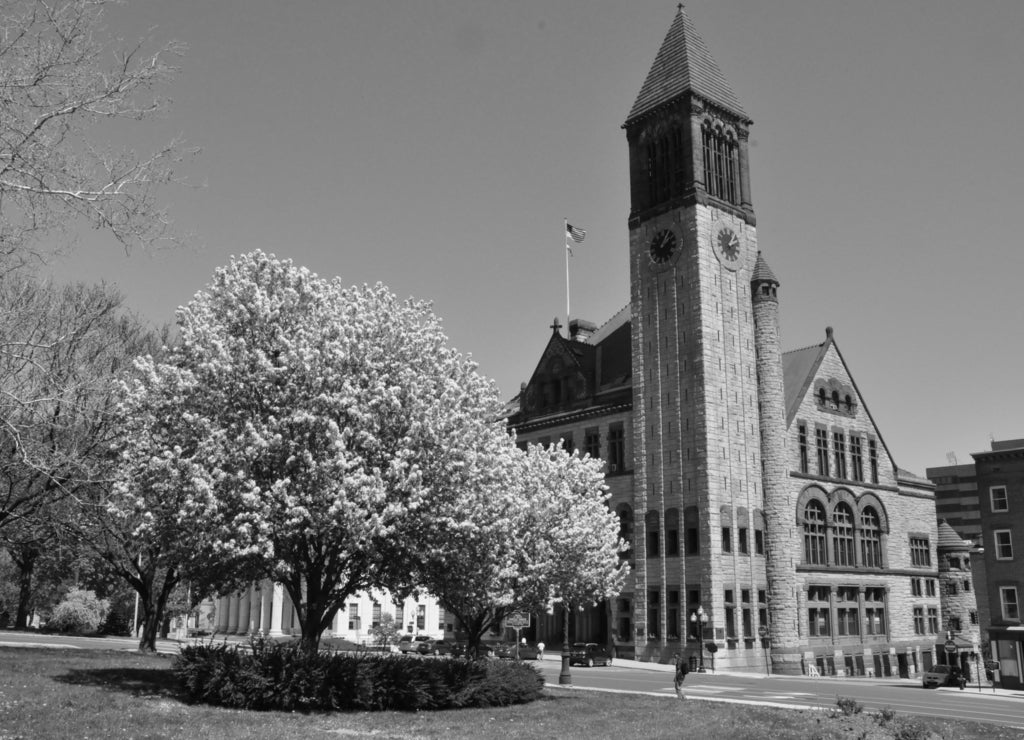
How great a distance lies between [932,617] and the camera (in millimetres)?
71375

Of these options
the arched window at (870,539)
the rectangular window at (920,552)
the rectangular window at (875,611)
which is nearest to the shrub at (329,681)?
the rectangular window at (875,611)

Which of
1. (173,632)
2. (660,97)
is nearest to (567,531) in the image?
(660,97)

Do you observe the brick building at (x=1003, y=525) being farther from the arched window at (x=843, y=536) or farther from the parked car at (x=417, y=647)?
the parked car at (x=417, y=647)

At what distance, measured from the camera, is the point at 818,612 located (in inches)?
2468

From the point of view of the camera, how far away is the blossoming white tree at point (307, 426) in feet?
78.7

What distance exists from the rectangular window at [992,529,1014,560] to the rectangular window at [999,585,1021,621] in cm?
209

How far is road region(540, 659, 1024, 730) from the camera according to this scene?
32.0m

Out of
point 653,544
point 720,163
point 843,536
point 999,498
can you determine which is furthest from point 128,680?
point 999,498

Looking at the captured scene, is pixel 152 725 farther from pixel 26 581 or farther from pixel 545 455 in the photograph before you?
pixel 26 581

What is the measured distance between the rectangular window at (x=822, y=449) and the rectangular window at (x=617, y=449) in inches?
543

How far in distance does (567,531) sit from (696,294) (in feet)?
87.0

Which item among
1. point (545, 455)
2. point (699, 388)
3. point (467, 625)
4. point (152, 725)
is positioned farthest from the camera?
point (699, 388)

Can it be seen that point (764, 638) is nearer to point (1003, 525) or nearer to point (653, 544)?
point (653, 544)

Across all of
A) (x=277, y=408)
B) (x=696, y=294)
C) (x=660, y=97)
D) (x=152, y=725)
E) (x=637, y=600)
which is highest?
(x=660, y=97)
